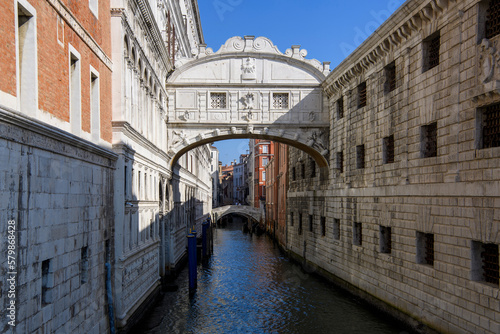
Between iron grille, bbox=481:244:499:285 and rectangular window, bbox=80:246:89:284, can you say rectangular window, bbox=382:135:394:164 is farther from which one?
rectangular window, bbox=80:246:89:284

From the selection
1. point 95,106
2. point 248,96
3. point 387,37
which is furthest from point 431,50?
point 248,96

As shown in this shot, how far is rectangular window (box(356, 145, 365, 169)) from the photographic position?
15664 mm

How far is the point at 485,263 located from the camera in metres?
8.99

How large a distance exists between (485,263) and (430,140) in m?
3.20

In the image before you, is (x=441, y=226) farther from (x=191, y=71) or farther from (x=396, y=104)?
(x=191, y=71)

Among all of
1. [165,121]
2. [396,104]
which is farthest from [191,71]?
[396,104]

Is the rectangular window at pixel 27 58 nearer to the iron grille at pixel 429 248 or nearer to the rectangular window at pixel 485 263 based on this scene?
the rectangular window at pixel 485 263

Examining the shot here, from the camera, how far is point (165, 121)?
18688 mm

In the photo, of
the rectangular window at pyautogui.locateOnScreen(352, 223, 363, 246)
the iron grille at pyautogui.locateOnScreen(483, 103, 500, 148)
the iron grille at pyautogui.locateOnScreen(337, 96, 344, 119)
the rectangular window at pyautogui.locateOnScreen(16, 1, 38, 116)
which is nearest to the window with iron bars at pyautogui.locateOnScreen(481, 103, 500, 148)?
the iron grille at pyautogui.locateOnScreen(483, 103, 500, 148)

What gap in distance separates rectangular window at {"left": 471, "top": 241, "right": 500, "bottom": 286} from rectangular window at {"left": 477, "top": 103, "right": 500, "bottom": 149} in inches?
72.3

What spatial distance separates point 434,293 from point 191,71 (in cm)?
1239

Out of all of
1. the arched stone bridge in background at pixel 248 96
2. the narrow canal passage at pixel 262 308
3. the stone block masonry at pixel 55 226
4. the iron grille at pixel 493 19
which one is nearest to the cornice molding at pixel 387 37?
the iron grille at pixel 493 19

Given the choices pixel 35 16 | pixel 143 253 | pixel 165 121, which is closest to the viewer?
pixel 35 16

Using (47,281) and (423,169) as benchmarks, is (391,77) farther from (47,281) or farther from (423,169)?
(47,281)
